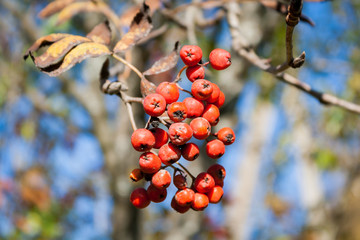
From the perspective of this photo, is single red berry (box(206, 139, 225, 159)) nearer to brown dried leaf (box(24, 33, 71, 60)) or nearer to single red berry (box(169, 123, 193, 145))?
single red berry (box(169, 123, 193, 145))

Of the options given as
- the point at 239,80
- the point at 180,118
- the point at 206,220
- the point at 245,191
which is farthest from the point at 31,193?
the point at 180,118

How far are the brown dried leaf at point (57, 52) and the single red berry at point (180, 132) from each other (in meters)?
0.37

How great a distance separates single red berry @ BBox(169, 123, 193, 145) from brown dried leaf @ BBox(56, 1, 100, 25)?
1.04m

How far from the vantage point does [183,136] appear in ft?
2.78

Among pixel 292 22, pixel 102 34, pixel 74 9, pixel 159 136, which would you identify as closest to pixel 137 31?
pixel 102 34

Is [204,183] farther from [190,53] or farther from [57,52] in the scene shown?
[57,52]

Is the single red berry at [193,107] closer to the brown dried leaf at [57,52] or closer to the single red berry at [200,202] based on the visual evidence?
the single red berry at [200,202]

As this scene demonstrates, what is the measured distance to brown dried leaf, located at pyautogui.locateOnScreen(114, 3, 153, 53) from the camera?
1013 mm

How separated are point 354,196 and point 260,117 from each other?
3419 mm

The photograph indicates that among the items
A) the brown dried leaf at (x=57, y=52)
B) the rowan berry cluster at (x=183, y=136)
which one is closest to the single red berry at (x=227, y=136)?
the rowan berry cluster at (x=183, y=136)

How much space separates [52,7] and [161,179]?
1127 millimetres

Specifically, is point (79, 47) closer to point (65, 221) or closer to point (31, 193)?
point (31, 193)

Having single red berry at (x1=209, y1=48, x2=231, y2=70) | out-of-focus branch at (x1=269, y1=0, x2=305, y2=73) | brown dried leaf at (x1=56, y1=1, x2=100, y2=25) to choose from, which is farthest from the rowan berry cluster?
brown dried leaf at (x1=56, y1=1, x2=100, y2=25)

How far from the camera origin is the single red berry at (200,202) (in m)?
0.94
